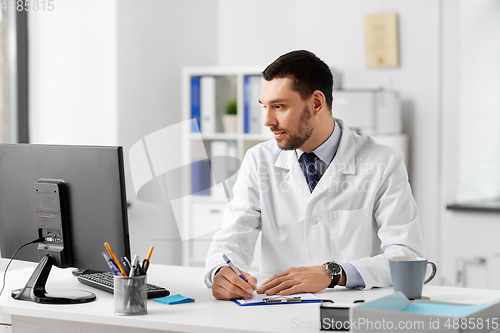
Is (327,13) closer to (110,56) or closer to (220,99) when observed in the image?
(220,99)

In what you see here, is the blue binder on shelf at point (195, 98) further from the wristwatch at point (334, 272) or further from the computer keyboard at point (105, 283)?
the wristwatch at point (334, 272)

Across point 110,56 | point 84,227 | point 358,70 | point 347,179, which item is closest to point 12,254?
point 84,227

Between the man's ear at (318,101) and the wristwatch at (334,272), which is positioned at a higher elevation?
the man's ear at (318,101)

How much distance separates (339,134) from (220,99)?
1.79 metres

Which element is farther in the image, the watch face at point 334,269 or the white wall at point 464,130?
the white wall at point 464,130

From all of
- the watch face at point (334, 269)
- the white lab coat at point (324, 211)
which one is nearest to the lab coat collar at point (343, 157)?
the white lab coat at point (324, 211)

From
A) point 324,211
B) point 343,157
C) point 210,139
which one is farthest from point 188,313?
point 210,139

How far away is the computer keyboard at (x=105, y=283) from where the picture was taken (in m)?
1.52

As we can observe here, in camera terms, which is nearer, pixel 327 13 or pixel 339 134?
pixel 339 134

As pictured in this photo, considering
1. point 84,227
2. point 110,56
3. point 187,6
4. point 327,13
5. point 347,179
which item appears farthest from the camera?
point 187,6

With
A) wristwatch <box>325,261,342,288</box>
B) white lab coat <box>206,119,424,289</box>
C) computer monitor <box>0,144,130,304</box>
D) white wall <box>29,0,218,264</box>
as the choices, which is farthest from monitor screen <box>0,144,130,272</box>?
white wall <box>29,0,218,264</box>

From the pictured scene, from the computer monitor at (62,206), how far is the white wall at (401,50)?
229 cm

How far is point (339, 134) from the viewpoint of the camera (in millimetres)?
1935

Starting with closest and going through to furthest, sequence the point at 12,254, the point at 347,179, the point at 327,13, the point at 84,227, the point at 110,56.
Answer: the point at 84,227 → the point at 12,254 → the point at 347,179 → the point at 110,56 → the point at 327,13
